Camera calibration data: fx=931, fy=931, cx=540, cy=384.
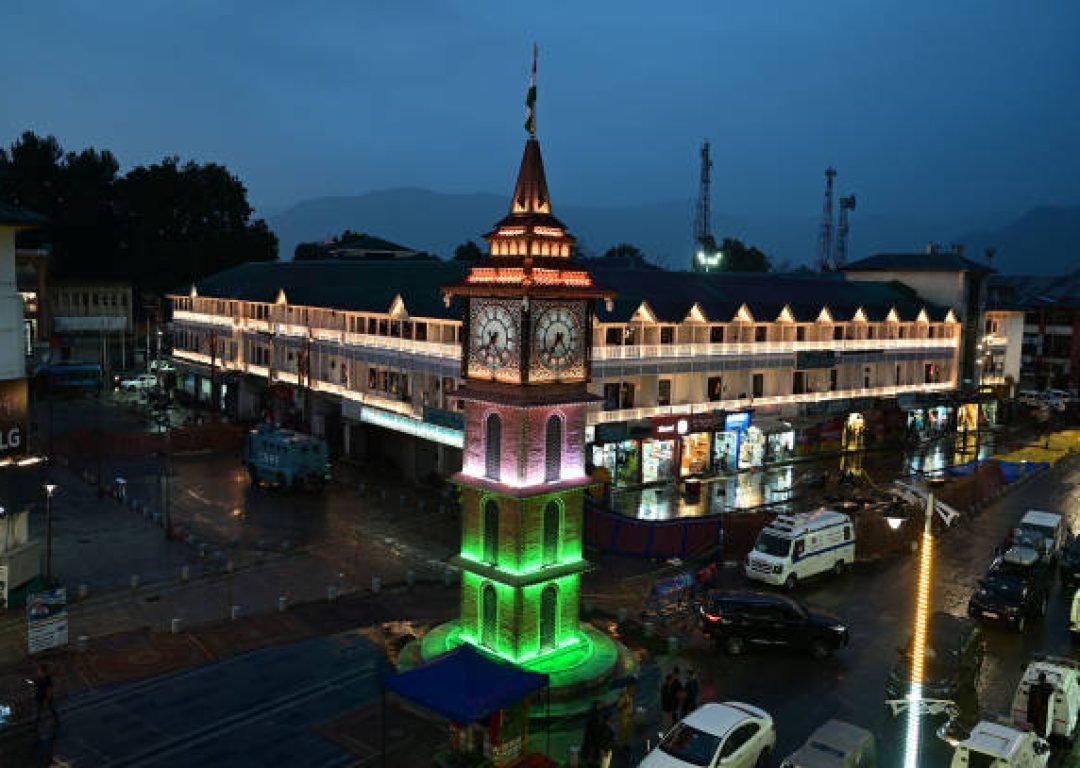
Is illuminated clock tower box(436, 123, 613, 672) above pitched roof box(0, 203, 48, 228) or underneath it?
underneath

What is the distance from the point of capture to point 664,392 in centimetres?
5009

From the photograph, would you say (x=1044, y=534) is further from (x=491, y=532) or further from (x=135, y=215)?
(x=135, y=215)

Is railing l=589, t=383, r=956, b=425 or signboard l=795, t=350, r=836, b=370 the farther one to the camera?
signboard l=795, t=350, r=836, b=370

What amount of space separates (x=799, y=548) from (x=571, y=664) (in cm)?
1234

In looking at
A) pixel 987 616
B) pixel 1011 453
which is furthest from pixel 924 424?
pixel 987 616

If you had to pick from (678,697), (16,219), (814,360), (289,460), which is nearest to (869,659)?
(678,697)

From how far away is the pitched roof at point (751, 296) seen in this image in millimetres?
49375

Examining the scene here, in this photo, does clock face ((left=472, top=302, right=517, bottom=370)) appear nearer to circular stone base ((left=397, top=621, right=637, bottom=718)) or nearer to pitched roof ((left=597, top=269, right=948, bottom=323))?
circular stone base ((left=397, top=621, right=637, bottom=718))

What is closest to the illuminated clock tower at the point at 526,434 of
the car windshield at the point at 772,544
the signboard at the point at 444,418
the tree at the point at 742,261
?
the car windshield at the point at 772,544

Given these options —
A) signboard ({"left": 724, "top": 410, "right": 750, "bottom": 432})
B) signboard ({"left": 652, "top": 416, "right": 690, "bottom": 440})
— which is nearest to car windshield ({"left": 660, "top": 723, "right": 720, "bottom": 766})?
signboard ({"left": 652, "top": 416, "right": 690, "bottom": 440})

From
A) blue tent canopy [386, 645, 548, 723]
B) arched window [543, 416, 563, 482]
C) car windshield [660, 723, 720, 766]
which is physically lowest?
car windshield [660, 723, 720, 766]

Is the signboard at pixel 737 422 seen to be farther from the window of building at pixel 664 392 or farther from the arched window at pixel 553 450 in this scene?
the arched window at pixel 553 450

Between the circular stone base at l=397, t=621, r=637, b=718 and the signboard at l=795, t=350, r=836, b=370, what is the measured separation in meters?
32.8

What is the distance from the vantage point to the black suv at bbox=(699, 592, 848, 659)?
87.5 ft
